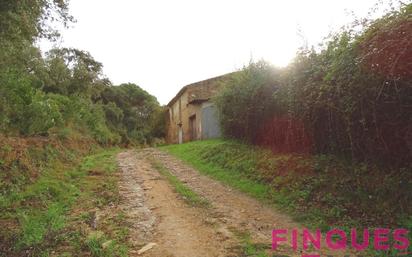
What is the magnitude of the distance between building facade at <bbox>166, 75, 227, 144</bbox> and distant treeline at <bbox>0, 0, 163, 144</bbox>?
18.0ft

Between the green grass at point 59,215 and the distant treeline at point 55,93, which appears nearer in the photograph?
the green grass at point 59,215

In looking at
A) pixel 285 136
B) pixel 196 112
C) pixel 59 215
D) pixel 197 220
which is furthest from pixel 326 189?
pixel 196 112

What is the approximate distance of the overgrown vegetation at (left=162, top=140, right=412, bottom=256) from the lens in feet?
20.8

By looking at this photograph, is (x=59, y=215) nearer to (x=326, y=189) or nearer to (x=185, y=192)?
(x=185, y=192)

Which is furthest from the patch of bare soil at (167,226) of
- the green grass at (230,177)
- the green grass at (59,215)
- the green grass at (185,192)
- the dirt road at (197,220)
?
the green grass at (230,177)

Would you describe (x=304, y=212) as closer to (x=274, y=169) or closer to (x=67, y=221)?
(x=274, y=169)

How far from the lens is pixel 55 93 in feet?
76.0

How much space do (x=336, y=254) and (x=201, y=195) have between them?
178 inches

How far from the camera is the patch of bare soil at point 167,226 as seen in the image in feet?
18.4

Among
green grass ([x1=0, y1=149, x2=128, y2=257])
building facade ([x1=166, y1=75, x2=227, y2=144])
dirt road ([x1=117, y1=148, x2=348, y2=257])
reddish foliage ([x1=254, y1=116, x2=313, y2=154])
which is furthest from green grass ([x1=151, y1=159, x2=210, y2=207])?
building facade ([x1=166, y1=75, x2=227, y2=144])

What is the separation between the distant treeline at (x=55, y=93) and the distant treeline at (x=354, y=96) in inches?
251

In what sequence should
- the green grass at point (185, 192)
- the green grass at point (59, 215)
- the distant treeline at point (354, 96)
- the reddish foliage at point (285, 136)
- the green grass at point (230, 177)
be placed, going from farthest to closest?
the reddish foliage at point (285, 136) < the green grass at point (230, 177) < the green grass at point (185, 192) < the distant treeline at point (354, 96) < the green grass at point (59, 215)

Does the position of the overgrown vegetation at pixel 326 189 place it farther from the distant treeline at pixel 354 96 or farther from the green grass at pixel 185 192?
the green grass at pixel 185 192

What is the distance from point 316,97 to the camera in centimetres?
870
